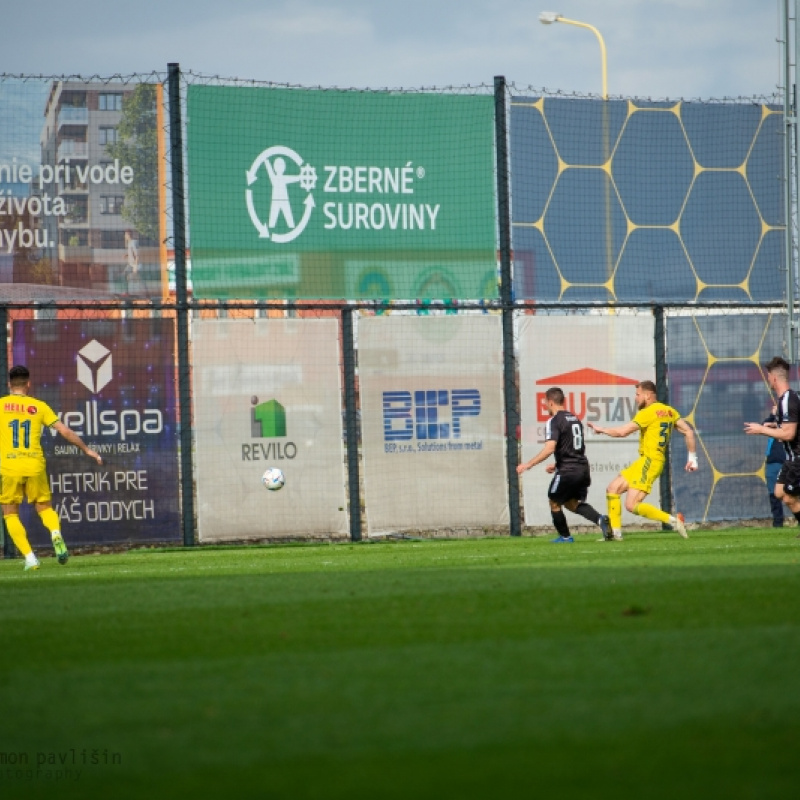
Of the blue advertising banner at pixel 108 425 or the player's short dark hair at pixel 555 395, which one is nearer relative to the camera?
the player's short dark hair at pixel 555 395

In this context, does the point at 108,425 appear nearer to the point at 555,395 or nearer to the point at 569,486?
the point at 555,395

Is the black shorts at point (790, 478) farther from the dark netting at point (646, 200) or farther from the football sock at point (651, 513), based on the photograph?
the dark netting at point (646, 200)

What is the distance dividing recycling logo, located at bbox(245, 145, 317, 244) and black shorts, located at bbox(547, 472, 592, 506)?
504 cm

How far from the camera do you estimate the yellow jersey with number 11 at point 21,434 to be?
14.5 metres

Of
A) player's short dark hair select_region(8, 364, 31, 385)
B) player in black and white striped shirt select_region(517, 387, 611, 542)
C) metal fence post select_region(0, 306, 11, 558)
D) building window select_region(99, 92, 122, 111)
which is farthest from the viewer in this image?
building window select_region(99, 92, 122, 111)

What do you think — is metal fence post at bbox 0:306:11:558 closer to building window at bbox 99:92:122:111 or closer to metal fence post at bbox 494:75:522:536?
building window at bbox 99:92:122:111

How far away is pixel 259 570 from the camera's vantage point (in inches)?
493

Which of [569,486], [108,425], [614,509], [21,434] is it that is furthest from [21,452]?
[614,509]

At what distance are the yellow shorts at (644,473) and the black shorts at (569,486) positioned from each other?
53cm

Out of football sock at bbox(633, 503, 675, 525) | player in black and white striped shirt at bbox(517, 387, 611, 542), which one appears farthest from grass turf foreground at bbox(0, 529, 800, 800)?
player in black and white striped shirt at bbox(517, 387, 611, 542)

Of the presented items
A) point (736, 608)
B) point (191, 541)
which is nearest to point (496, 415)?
point (191, 541)

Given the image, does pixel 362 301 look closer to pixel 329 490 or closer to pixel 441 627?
pixel 329 490

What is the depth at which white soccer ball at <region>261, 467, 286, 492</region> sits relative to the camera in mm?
17969

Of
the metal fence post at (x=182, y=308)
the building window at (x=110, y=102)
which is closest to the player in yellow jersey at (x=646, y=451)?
the metal fence post at (x=182, y=308)
